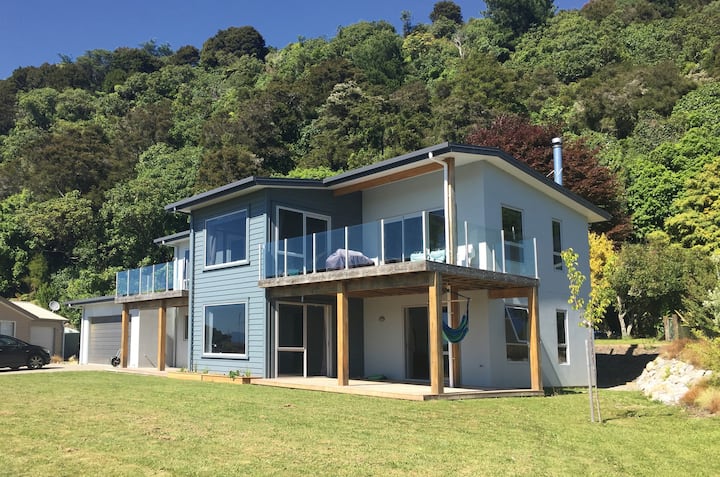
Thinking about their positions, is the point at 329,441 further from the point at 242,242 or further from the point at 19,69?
the point at 19,69

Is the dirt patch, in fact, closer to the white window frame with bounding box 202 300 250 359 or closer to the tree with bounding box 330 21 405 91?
the white window frame with bounding box 202 300 250 359

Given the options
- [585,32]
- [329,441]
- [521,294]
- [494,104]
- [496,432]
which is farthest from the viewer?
[585,32]

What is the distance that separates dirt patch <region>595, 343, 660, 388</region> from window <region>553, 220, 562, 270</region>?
14.3 ft

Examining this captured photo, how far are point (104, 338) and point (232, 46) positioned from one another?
72.1 metres

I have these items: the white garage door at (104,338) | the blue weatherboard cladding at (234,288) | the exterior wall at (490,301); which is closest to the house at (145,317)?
the white garage door at (104,338)

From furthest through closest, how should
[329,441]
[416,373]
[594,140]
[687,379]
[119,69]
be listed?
[119,69] → [594,140] → [416,373] → [687,379] → [329,441]

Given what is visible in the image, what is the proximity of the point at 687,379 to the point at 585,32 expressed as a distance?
4872 cm

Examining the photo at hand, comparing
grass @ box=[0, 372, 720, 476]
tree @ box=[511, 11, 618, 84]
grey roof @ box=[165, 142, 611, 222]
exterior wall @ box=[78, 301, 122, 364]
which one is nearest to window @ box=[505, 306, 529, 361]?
grass @ box=[0, 372, 720, 476]

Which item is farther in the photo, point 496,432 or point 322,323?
point 322,323

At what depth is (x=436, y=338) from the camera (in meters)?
12.4

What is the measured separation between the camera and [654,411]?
11281mm

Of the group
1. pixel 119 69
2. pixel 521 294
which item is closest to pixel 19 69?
pixel 119 69

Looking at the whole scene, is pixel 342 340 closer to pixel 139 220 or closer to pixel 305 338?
pixel 305 338

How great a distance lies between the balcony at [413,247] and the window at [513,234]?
1.0 inches
